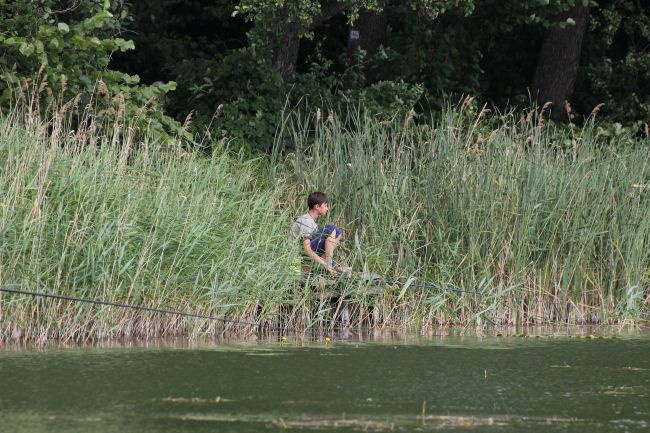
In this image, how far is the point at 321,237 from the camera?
9281 mm

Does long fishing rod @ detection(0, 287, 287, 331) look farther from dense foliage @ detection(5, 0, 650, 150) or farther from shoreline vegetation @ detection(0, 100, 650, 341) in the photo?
dense foliage @ detection(5, 0, 650, 150)

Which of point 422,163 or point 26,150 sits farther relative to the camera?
point 422,163

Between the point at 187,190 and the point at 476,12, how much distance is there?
8.06 metres

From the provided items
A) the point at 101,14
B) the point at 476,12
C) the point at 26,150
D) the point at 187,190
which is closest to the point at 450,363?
the point at 187,190

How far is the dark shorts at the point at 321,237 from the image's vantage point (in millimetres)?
9275

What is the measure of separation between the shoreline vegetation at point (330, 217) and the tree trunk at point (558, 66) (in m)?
5.60

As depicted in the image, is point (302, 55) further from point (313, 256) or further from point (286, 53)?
point (313, 256)

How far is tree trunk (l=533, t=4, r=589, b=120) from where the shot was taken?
1631cm

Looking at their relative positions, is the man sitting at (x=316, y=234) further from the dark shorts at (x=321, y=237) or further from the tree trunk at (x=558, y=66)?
the tree trunk at (x=558, y=66)

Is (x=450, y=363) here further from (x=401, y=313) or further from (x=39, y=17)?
(x=39, y=17)

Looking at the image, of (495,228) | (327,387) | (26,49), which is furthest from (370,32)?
(327,387)

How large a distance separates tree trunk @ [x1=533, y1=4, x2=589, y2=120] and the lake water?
8.48 meters

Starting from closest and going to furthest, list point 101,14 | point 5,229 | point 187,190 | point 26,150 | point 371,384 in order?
1. point 371,384
2. point 5,229
3. point 26,150
4. point 187,190
5. point 101,14

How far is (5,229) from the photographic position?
7840 mm
